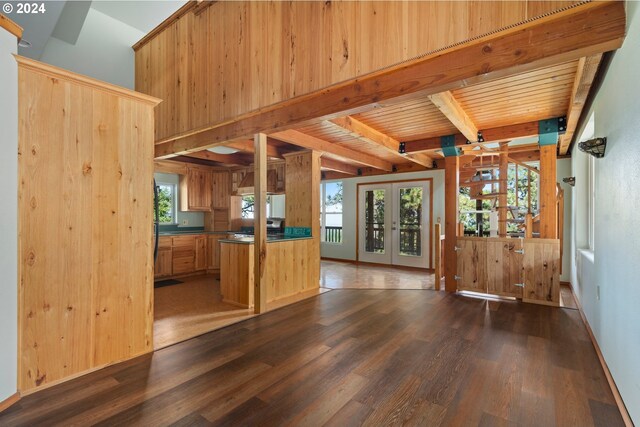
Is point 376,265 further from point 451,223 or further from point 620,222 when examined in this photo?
point 620,222

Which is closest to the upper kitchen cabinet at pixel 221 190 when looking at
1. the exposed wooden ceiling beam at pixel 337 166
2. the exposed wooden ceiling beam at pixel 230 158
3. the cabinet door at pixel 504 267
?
the exposed wooden ceiling beam at pixel 230 158

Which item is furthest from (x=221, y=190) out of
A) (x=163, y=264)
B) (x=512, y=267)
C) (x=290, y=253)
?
(x=512, y=267)

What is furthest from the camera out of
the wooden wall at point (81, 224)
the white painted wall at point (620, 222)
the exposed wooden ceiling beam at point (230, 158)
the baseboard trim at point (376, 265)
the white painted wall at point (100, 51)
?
the baseboard trim at point (376, 265)

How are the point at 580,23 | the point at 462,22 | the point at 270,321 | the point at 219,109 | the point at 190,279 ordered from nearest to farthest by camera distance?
the point at 580,23 → the point at 462,22 → the point at 270,321 → the point at 219,109 → the point at 190,279

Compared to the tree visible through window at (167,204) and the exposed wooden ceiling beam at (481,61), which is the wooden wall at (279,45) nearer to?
the exposed wooden ceiling beam at (481,61)

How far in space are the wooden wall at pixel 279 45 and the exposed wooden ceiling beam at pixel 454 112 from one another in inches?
26.1

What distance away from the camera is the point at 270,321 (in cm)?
343

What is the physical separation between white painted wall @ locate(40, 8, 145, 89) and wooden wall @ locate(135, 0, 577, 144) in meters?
0.24

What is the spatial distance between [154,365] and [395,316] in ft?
8.20

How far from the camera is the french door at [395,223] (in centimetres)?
673

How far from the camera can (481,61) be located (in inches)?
80.4

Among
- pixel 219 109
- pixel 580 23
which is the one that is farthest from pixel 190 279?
pixel 580 23

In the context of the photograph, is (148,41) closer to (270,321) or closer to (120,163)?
(120,163)

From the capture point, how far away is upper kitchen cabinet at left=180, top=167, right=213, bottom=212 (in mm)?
6520
